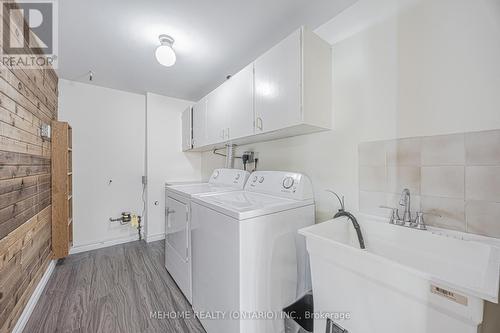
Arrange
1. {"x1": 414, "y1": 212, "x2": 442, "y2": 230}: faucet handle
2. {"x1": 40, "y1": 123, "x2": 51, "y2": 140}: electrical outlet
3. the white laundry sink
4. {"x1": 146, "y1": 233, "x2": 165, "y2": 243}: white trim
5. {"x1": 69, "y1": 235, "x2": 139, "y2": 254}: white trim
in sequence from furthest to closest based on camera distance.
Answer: {"x1": 146, "y1": 233, "x2": 165, "y2": 243}: white trim < {"x1": 69, "y1": 235, "x2": 139, "y2": 254}: white trim < {"x1": 40, "y1": 123, "x2": 51, "y2": 140}: electrical outlet < {"x1": 414, "y1": 212, "x2": 442, "y2": 230}: faucet handle < the white laundry sink

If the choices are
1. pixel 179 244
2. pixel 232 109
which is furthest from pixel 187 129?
pixel 179 244

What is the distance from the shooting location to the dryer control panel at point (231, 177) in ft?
6.70

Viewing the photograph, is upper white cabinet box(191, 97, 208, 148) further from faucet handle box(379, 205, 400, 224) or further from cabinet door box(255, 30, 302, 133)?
faucet handle box(379, 205, 400, 224)

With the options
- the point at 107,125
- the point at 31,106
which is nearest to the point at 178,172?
the point at 107,125

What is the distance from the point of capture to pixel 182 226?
1735 millimetres

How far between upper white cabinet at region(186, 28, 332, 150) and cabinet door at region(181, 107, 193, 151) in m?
1.33

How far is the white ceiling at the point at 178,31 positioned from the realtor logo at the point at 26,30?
0.08m

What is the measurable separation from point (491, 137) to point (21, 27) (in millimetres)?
3054

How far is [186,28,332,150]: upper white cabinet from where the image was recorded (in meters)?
1.26

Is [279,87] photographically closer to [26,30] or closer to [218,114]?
[218,114]

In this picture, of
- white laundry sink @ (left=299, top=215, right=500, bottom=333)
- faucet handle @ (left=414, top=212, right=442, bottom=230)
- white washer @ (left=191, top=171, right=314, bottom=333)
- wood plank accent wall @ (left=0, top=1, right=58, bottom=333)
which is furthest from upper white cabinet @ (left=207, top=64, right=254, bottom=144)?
wood plank accent wall @ (left=0, top=1, right=58, bottom=333)

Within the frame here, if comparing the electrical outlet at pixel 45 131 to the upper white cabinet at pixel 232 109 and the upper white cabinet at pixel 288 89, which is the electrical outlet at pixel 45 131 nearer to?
the upper white cabinet at pixel 232 109

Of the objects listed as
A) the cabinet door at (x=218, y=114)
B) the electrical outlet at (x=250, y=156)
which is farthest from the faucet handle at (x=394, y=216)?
the cabinet door at (x=218, y=114)

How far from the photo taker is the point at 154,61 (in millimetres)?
2137
